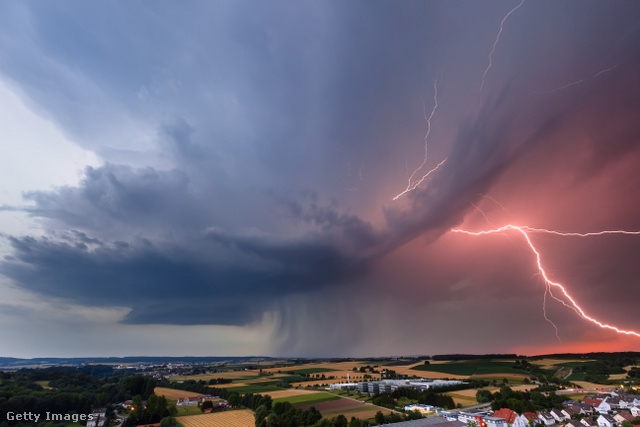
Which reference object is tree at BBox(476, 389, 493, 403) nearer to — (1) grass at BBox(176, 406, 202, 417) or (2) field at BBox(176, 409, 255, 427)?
(2) field at BBox(176, 409, 255, 427)

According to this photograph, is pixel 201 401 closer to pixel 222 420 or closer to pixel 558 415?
pixel 222 420

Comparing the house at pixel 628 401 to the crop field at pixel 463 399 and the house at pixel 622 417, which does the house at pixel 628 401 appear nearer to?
the house at pixel 622 417

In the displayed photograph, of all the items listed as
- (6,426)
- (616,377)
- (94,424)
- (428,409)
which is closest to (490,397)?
(428,409)

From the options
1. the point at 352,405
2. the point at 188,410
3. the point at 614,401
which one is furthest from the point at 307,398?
the point at 614,401

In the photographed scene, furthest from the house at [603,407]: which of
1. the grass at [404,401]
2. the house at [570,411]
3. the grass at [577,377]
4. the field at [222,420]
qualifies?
the field at [222,420]

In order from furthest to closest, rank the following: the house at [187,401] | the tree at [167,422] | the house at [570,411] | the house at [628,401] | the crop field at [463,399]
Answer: the house at [187,401], the crop field at [463,399], the tree at [167,422], the house at [628,401], the house at [570,411]

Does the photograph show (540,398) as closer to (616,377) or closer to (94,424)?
(616,377)

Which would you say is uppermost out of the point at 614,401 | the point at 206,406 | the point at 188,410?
the point at 614,401
